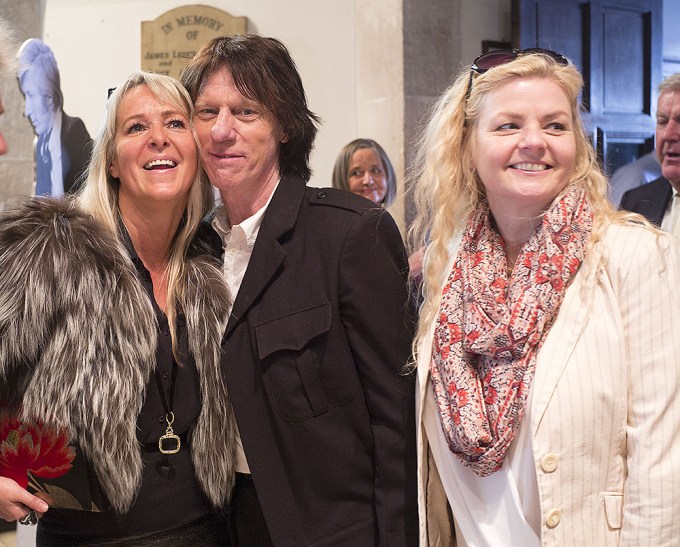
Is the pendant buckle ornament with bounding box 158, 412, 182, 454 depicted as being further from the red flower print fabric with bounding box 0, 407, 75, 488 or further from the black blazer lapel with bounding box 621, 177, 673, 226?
the black blazer lapel with bounding box 621, 177, 673, 226

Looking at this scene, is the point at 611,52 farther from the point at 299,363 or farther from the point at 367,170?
the point at 299,363

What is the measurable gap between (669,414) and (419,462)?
1.79 feet

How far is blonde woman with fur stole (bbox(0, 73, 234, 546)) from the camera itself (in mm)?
1895

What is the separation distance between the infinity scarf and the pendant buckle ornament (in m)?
0.65

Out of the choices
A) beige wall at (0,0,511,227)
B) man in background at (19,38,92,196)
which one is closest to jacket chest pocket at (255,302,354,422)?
beige wall at (0,0,511,227)

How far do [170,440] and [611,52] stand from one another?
4.10m

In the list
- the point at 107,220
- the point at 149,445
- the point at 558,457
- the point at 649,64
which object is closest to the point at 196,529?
the point at 149,445

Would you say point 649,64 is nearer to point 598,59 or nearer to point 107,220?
point 598,59

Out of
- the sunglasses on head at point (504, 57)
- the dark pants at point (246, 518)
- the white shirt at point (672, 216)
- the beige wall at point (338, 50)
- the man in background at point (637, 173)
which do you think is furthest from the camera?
→ the man in background at point (637, 173)

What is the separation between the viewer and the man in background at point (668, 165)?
357 cm

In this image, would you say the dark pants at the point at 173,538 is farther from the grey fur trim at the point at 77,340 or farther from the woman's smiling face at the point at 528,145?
the woman's smiling face at the point at 528,145

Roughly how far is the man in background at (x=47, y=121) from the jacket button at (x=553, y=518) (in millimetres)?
3833

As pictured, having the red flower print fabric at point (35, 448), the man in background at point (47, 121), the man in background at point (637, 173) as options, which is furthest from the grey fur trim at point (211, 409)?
the man in background at point (637, 173)

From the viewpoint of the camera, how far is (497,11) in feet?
15.9
